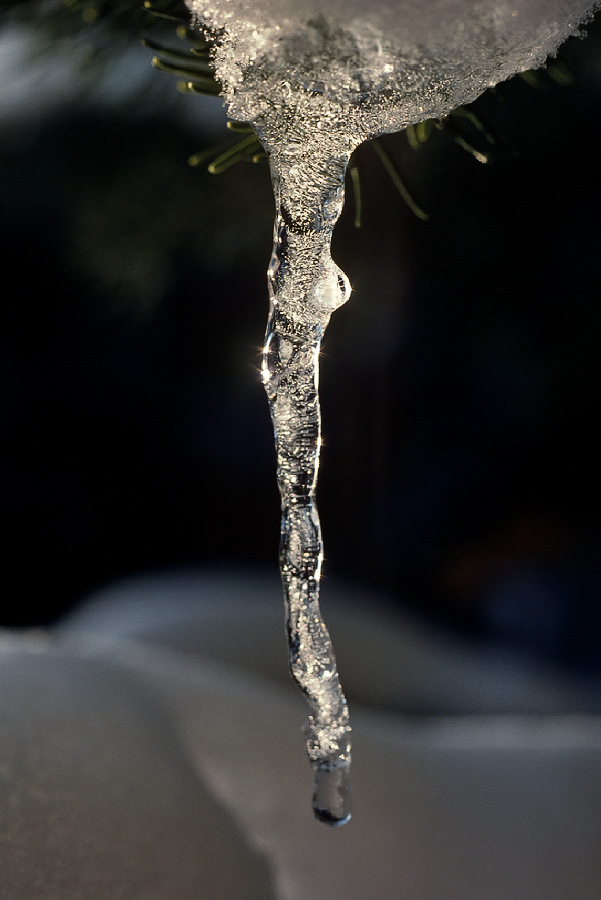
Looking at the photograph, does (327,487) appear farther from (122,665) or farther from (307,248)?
(307,248)

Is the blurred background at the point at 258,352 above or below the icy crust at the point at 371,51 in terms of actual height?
below

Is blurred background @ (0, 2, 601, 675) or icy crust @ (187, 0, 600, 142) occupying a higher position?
icy crust @ (187, 0, 600, 142)

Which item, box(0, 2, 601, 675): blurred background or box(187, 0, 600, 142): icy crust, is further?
box(0, 2, 601, 675): blurred background

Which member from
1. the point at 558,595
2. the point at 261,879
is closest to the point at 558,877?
the point at 261,879

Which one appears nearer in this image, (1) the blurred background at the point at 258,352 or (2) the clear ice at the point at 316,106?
(2) the clear ice at the point at 316,106

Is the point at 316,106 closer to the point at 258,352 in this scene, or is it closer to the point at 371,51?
the point at 371,51

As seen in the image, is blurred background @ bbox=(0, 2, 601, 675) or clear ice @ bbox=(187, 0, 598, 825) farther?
blurred background @ bbox=(0, 2, 601, 675)
